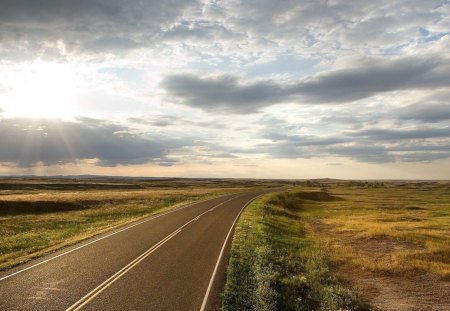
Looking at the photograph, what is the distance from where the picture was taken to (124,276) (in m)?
14.7

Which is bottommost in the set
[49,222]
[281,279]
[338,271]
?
[338,271]

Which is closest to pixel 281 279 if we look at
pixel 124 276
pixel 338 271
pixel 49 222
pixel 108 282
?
pixel 338 271

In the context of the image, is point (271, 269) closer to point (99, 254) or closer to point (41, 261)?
point (99, 254)

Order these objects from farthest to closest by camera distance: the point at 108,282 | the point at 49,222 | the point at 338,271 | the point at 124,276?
Result: the point at 49,222
the point at 338,271
the point at 124,276
the point at 108,282

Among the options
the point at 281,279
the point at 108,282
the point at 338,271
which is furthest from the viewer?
the point at 338,271

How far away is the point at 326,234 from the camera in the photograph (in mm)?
33094

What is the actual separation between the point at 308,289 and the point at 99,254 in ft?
33.1

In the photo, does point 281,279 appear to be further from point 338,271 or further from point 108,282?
point 108,282

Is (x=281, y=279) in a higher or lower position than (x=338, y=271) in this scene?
higher

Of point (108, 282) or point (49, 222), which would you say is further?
point (49, 222)

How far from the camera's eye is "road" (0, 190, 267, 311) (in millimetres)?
11672

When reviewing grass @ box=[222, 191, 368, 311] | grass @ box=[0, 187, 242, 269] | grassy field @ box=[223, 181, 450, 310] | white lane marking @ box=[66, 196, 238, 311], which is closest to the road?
white lane marking @ box=[66, 196, 238, 311]

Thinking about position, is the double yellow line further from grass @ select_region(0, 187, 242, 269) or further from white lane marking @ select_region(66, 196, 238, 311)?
grass @ select_region(0, 187, 242, 269)

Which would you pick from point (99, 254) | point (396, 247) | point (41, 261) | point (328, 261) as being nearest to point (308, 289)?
point (328, 261)
